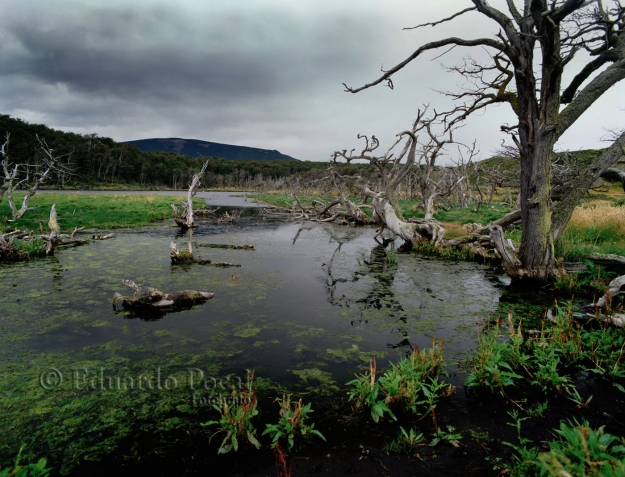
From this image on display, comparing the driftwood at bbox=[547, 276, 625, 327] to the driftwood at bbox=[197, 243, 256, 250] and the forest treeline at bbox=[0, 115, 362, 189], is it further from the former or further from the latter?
the forest treeline at bbox=[0, 115, 362, 189]

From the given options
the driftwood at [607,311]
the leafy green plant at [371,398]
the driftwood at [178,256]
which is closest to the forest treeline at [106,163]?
the driftwood at [178,256]

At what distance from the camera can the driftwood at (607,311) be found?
20.8ft

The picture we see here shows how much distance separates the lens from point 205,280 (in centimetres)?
1179

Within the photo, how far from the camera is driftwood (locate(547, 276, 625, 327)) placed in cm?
633

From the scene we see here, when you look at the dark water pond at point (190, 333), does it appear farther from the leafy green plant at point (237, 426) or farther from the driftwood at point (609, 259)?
the driftwood at point (609, 259)

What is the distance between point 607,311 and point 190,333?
8446mm

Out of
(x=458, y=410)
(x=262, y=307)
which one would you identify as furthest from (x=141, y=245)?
(x=458, y=410)

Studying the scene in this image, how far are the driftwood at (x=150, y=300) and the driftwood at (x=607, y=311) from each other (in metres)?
8.74

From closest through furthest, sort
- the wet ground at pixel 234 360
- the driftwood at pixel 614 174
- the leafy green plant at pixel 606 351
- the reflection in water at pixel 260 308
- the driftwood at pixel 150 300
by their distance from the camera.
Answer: the wet ground at pixel 234 360 → the leafy green plant at pixel 606 351 → the reflection in water at pixel 260 308 → the driftwood at pixel 150 300 → the driftwood at pixel 614 174

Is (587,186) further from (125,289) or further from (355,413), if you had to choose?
(125,289)

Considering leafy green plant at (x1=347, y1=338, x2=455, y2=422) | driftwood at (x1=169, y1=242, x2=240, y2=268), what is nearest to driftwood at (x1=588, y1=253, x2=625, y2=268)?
leafy green plant at (x1=347, y1=338, x2=455, y2=422)

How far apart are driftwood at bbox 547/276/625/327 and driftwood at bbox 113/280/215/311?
8.74 metres

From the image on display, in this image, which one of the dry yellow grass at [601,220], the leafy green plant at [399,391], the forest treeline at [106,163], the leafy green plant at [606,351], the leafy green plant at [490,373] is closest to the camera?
the leafy green plant at [399,391]

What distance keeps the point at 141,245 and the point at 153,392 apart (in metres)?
14.3
